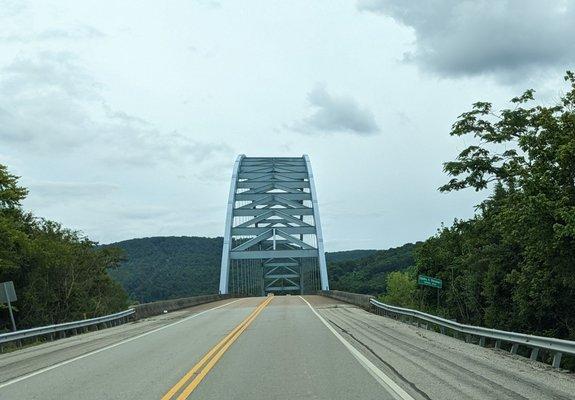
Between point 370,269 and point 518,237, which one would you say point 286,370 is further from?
point 370,269

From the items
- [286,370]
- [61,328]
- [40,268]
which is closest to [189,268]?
[40,268]

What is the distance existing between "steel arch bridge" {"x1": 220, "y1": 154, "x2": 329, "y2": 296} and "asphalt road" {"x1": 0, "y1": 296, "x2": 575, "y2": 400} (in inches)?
2200

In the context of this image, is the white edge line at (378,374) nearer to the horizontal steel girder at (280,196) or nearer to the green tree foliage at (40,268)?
the green tree foliage at (40,268)

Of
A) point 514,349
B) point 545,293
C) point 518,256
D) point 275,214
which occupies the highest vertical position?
point 275,214

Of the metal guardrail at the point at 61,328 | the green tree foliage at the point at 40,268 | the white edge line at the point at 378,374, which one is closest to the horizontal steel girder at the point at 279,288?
the green tree foliage at the point at 40,268

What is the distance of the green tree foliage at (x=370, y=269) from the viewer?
107m

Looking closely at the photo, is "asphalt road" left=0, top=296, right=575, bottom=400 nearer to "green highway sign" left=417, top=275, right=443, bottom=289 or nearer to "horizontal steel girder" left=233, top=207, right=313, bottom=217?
"green highway sign" left=417, top=275, right=443, bottom=289

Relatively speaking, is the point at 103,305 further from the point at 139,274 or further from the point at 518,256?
the point at 139,274

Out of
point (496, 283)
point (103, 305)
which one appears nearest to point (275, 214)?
point (103, 305)

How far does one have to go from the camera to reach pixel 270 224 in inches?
3364

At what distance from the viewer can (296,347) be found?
1395 centimetres

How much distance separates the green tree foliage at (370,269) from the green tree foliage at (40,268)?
69930mm

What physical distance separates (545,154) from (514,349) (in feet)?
16.8

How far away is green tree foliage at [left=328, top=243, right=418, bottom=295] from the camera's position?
10656 centimetres
